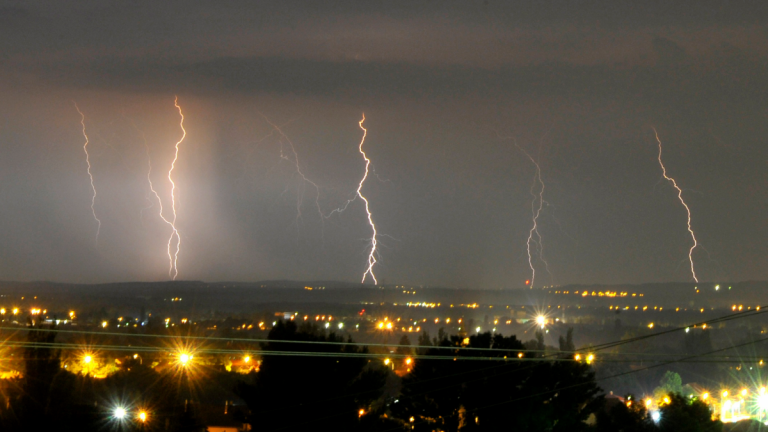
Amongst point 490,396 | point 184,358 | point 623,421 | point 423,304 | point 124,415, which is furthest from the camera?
point 423,304

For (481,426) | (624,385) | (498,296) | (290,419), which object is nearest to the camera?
(290,419)

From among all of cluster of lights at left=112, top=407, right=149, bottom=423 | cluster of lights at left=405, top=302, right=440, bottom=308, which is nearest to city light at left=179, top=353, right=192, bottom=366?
cluster of lights at left=112, top=407, right=149, bottom=423

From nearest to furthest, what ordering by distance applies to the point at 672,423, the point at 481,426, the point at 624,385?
the point at 481,426 → the point at 672,423 → the point at 624,385

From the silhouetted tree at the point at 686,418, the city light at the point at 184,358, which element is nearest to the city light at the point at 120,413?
the city light at the point at 184,358

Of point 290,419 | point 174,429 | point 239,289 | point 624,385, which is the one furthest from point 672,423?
point 239,289

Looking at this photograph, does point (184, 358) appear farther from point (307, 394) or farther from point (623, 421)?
point (623, 421)

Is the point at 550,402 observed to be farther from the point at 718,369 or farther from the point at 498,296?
the point at 498,296

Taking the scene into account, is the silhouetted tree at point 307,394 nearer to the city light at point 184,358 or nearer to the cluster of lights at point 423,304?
the city light at point 184,358

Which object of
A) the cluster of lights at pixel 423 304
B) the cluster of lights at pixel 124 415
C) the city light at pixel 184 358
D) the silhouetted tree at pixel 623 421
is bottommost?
the silhouetted tree at pixel 623 421

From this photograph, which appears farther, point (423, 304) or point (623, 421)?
point (423, 304)

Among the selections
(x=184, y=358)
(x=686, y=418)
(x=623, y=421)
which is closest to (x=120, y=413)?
(x=184, y=358)

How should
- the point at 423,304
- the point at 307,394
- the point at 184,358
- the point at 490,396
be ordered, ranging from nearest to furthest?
the point at 307,394 < the point at 490,396 < the point at 184,358 < the point at 423,304
